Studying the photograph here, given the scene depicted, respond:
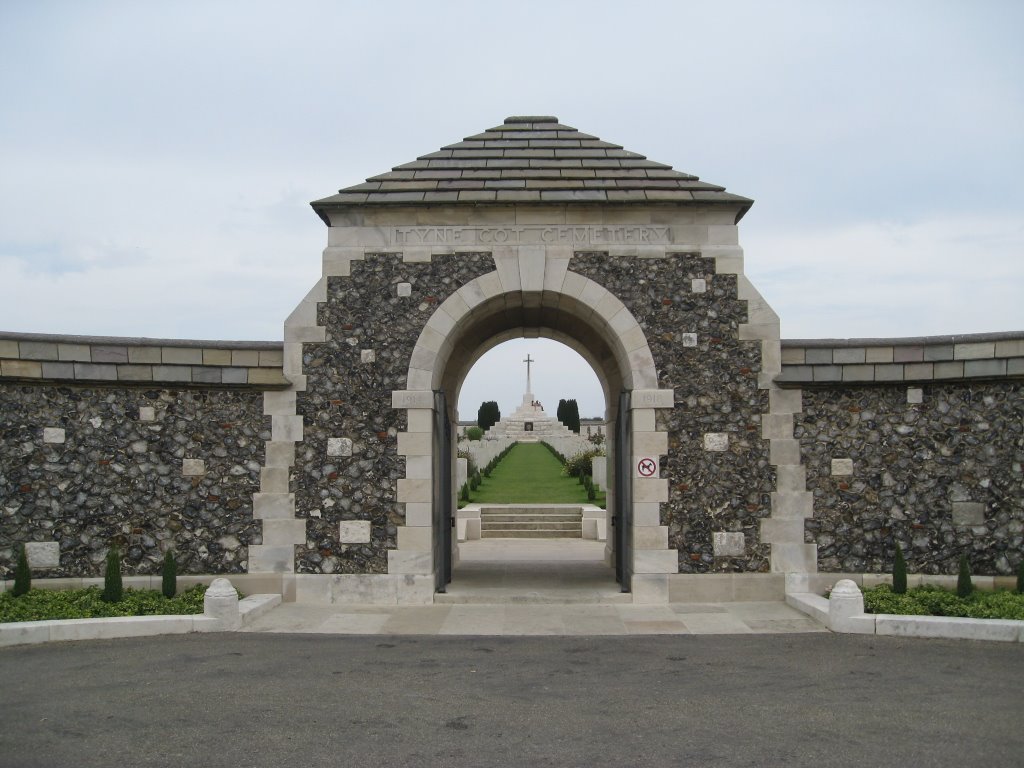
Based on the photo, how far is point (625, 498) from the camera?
11328 millimetres

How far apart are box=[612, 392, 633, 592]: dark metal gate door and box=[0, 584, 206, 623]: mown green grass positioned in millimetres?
4946

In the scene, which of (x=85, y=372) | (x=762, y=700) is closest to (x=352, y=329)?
(x=85, y=372)

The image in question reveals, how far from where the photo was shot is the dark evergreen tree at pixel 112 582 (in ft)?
31.6

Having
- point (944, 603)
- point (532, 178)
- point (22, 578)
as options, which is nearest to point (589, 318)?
point (532, 178)

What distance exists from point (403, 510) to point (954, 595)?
6138 millimetres

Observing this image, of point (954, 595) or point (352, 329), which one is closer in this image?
point (954, 595)

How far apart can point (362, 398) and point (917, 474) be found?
648 cm

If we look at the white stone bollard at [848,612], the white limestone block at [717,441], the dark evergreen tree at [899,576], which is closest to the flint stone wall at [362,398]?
the white limestone block at [717,441]

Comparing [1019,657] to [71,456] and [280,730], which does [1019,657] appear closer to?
[280,730]

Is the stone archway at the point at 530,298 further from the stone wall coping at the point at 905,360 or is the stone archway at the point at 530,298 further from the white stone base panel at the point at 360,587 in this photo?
the stone wall coping at the point at 905,360

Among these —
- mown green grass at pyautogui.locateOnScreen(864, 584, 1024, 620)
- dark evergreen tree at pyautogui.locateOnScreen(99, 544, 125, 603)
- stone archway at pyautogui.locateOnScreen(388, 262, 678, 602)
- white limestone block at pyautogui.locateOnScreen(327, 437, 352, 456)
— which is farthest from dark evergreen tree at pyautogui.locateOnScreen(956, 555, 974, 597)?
dark evergreen tree at pyautogui.locateOnScreen(99, 544, 125, 603)

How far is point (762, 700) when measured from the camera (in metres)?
6.72

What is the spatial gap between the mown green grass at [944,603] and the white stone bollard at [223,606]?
6513 millimetres

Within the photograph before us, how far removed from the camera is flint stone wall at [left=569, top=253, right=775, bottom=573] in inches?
419
